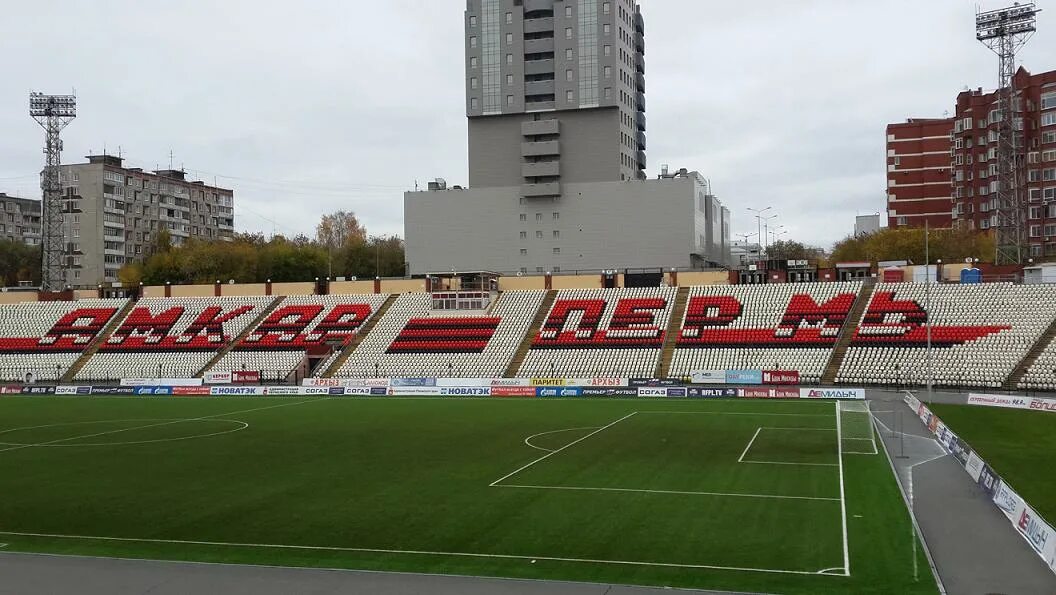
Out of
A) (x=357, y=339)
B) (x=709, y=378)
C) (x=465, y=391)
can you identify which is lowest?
(x=465, y=391)

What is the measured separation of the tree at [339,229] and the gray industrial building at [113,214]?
72.6 feet

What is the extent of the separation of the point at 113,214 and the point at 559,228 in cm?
7611

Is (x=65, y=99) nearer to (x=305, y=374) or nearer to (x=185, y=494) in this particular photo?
(x=305, y=374)

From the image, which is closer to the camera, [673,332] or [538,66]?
[673,332]

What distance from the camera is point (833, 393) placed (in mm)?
64750

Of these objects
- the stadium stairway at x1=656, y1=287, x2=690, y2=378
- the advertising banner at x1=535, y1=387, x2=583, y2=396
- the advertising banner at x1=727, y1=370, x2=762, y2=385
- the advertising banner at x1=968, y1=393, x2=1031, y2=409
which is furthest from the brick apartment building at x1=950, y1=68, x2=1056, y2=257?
the advertising banner at x1=535, y1=387, x2=583, y2=396

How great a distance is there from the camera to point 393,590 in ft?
67.4

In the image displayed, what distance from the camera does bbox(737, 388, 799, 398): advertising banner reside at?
65688 mm

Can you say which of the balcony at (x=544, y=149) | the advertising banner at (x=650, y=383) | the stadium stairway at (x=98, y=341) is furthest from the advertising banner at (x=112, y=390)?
the balcony at (x=544, y=149)

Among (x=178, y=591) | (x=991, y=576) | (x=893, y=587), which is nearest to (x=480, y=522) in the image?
(x=178, y=591)

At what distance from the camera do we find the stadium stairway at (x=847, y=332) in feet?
235

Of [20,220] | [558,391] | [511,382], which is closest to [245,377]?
[511,382]

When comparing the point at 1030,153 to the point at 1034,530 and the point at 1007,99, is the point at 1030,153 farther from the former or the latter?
the point at 1034,530

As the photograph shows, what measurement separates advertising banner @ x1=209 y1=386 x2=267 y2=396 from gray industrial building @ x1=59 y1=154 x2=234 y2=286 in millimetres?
74295
